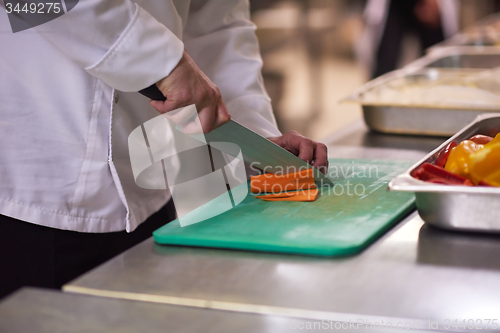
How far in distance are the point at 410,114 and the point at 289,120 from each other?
2718 millimetres

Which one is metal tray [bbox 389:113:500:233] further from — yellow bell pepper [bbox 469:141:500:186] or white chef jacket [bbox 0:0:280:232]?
white chef jacket [bbox 0:0:280:232]

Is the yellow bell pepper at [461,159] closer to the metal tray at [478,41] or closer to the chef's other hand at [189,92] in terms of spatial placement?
the chef's other hand at [189,92]

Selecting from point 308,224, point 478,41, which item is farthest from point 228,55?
point 478,41

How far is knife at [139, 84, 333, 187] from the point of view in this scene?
0.85 metres

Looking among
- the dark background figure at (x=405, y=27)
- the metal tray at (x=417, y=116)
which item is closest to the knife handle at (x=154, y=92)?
the metal tray at (x=417, y=116)

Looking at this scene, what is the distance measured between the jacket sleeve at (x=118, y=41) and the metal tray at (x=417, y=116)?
25.8 inches

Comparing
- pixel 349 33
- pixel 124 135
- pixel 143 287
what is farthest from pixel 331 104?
pixel 143 287

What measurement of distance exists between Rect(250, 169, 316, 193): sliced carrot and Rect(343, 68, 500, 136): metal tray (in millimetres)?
454

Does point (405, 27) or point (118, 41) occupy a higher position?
point (118, 41)

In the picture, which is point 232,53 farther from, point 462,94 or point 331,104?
point 331,104

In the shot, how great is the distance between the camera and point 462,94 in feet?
4.24

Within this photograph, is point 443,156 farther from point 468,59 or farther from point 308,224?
point 468,59

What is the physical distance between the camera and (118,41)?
0.77m

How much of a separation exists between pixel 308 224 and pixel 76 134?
1.43ft
